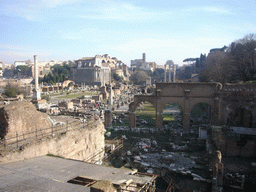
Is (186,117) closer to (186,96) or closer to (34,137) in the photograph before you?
(186,96)

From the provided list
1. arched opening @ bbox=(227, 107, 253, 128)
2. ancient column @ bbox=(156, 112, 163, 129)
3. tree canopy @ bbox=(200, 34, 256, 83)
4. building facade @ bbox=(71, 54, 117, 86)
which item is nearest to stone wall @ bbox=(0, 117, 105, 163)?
ancient column @ bbox=(156, 112, 163, 129)

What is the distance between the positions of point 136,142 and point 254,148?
27.3 feet

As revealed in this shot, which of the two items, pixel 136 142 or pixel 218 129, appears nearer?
pixel 218 129

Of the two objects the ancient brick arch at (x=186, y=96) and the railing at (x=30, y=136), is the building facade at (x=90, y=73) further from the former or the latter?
the railing at (x=30, y=136)

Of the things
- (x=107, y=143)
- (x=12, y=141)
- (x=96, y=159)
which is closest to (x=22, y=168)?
(x=12, y=141)

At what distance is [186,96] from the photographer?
20.6 meters

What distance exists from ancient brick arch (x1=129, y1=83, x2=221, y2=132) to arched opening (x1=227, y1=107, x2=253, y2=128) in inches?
75.1

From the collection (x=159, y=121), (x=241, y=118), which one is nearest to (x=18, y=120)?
(x=159, y=121)

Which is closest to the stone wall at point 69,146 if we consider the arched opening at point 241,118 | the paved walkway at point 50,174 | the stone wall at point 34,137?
the stone wall at point 34,137

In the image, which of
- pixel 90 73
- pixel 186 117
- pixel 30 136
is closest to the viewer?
pixel 30 136

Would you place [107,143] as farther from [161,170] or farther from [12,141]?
[12,141]

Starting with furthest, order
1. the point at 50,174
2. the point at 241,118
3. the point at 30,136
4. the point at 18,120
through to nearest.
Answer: the point at 241,118
the point at 30,136
the point at 18,120
the point at 50,174

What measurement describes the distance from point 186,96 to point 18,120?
623 inches

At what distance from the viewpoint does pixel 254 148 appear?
13641 millimetres
